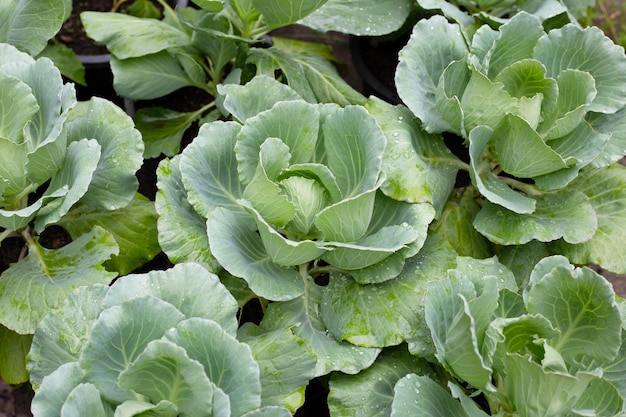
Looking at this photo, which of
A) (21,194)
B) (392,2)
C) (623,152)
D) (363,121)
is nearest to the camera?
(363,121)

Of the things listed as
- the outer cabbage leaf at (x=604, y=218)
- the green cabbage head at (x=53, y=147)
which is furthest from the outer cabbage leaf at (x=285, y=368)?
the outer cabbage leaf at (x=604, y=218)

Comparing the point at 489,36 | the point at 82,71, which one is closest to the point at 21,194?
the point at 82,71

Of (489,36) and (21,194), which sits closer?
(21,194)

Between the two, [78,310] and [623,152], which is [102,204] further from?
[623,152]

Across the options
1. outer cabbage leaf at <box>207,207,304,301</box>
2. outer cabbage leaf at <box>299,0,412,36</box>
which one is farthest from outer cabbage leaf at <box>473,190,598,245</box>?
outer cabbage leaf at <box>299,0,412,36</box>

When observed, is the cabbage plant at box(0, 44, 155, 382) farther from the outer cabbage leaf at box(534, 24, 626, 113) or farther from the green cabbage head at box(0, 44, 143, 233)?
the outer cabbage leaf at box(534, 24, 626, 113)

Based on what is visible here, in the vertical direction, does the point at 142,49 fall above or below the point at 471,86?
below

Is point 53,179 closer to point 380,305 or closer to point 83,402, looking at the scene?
point 83,402
